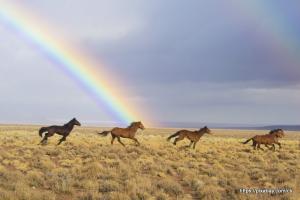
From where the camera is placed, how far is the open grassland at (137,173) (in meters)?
15.8

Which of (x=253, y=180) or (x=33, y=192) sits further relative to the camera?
(x=253, y=180)

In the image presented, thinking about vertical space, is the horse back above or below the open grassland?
above

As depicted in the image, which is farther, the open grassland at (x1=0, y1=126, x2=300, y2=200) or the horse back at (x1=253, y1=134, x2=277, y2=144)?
the horse back at (x1=253, y1=134, x2=277, y2=144)

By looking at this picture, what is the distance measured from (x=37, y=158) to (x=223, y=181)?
9.27 meters

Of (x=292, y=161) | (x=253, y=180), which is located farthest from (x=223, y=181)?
(x=292, y=161)

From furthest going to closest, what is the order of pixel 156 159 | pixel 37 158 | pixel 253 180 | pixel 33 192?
pixel 156 159 → pixel 37 158 → pixel 253 180 → pixel 33 192

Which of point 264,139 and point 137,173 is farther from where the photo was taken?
point 264,139

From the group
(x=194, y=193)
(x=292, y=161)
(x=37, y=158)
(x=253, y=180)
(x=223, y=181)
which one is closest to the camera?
(x=194, y=193)

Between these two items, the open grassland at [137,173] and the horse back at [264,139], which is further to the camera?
the horse back at [264,139]

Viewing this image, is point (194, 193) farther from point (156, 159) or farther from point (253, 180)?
point (156, 159)

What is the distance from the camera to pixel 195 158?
25.7 meters

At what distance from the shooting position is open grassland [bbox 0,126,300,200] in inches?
623

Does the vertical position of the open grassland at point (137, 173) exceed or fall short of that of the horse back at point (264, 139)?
it falls short

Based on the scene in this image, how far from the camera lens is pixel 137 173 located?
64.2 ft
